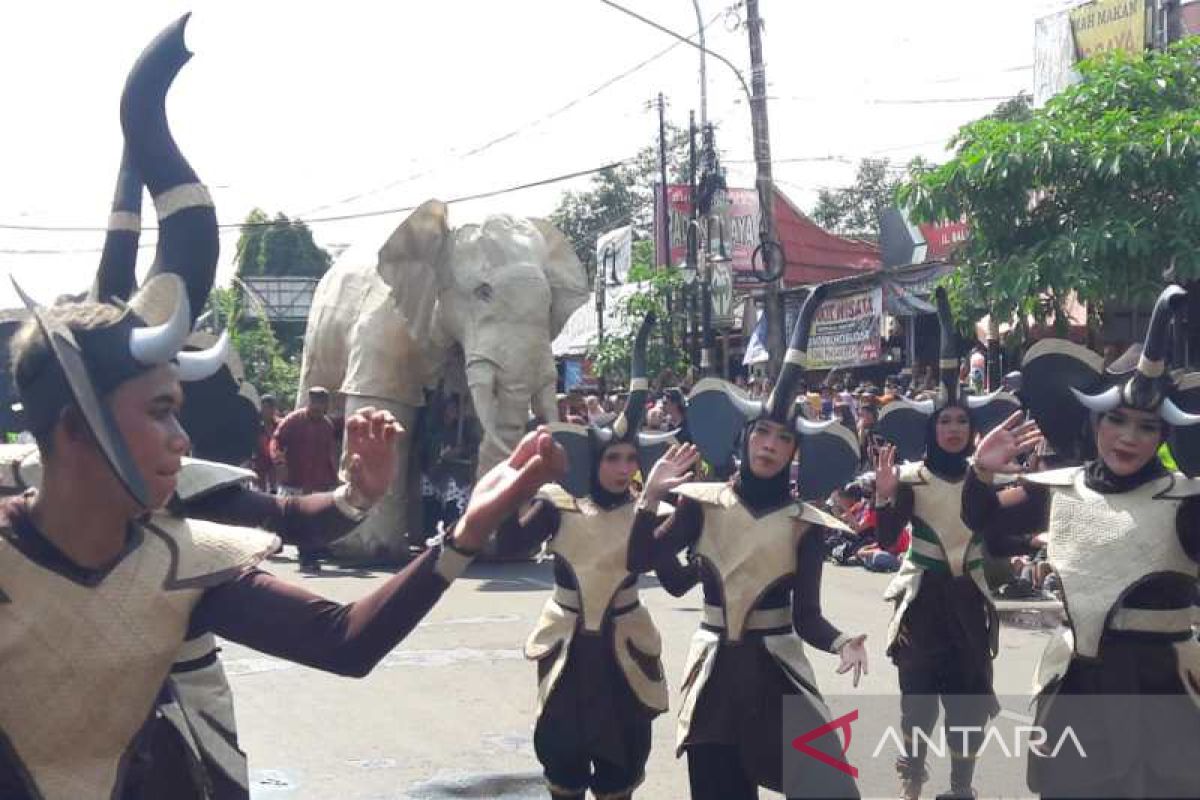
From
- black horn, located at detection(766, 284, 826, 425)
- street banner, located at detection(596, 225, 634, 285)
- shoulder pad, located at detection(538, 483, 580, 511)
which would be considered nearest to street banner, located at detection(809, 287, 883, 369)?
street banner, located at detection(596, 225, 634, 285)

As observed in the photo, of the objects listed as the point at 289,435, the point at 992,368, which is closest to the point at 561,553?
Result: the point at 289,435

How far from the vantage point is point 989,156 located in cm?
1117

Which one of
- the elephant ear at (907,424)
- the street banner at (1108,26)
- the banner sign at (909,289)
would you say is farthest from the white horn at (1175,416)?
the banner sign at (909,289)

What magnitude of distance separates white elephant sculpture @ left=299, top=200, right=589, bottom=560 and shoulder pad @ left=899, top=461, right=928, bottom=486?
236 inches

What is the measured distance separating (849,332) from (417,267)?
912 cm

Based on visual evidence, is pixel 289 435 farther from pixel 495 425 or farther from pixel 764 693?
pixel 764 693

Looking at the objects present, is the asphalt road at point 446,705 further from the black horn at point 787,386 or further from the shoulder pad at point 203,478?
the shoulder pad at point 203,478

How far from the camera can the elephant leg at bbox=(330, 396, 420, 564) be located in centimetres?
1320

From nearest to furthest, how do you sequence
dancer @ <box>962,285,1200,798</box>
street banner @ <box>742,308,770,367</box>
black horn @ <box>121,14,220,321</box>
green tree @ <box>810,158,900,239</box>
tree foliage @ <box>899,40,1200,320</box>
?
black horn @ <box>121,14,220,321</box>, dancer @ <box>962,285,1200,798</box>, tree foliage @ <box>899,40,1200,320</box>, street banner @ <box>742,308,770,367</box>, green tree @ <box>810,158,900,239</box>

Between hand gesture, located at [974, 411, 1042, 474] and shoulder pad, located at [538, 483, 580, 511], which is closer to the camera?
hand gesture, located at [974, 411, 1042, 474]

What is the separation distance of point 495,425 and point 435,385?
1.58 m

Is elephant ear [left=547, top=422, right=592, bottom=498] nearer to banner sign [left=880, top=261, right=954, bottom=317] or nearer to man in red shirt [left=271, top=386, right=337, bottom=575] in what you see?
man in red shirt [left=271, top=386, right=337, bottom=575]

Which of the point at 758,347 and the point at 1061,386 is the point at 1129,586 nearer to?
the point at 1061,386

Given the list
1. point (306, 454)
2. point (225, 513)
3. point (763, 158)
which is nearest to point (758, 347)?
point (763, 158)
